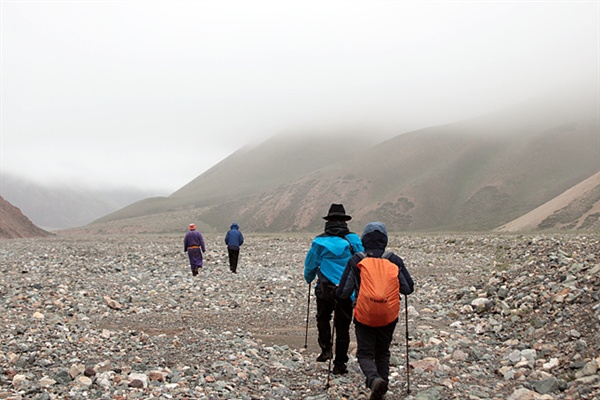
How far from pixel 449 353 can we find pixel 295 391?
3543 mm

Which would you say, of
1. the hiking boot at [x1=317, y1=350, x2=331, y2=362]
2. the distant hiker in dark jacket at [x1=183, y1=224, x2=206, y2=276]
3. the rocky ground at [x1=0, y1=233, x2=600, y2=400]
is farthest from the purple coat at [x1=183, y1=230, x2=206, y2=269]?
the hiking boot at [x1=317, y1=350, x2=331, y2=362]

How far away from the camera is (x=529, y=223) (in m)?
68.2

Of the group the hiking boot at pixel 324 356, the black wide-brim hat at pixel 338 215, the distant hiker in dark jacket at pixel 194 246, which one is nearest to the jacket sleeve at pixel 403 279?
the black wide-brim hat at pixel 338 215

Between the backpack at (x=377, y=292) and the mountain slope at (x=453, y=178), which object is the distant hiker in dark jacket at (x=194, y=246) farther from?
the mountain slope at (x=453, y=178)

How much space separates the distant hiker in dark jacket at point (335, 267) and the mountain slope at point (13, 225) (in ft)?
240

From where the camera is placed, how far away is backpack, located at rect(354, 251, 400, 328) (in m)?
6.57

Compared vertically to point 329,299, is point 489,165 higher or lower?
higher

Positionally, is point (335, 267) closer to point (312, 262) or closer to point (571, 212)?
point (312, 262)

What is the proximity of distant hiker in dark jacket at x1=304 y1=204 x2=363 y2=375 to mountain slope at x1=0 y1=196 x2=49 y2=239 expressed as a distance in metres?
73.1

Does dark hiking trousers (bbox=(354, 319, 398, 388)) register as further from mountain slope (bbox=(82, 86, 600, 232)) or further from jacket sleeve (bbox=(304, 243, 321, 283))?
mountain slope (bbox=(82, 86, 600, 232))

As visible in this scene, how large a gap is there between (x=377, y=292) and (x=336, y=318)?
1.84 m

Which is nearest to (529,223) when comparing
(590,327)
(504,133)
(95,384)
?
(590,327)

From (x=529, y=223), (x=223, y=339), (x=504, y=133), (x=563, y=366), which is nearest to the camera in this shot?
(x=563, y=366)

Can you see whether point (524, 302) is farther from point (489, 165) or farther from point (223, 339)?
point (489, 165)
